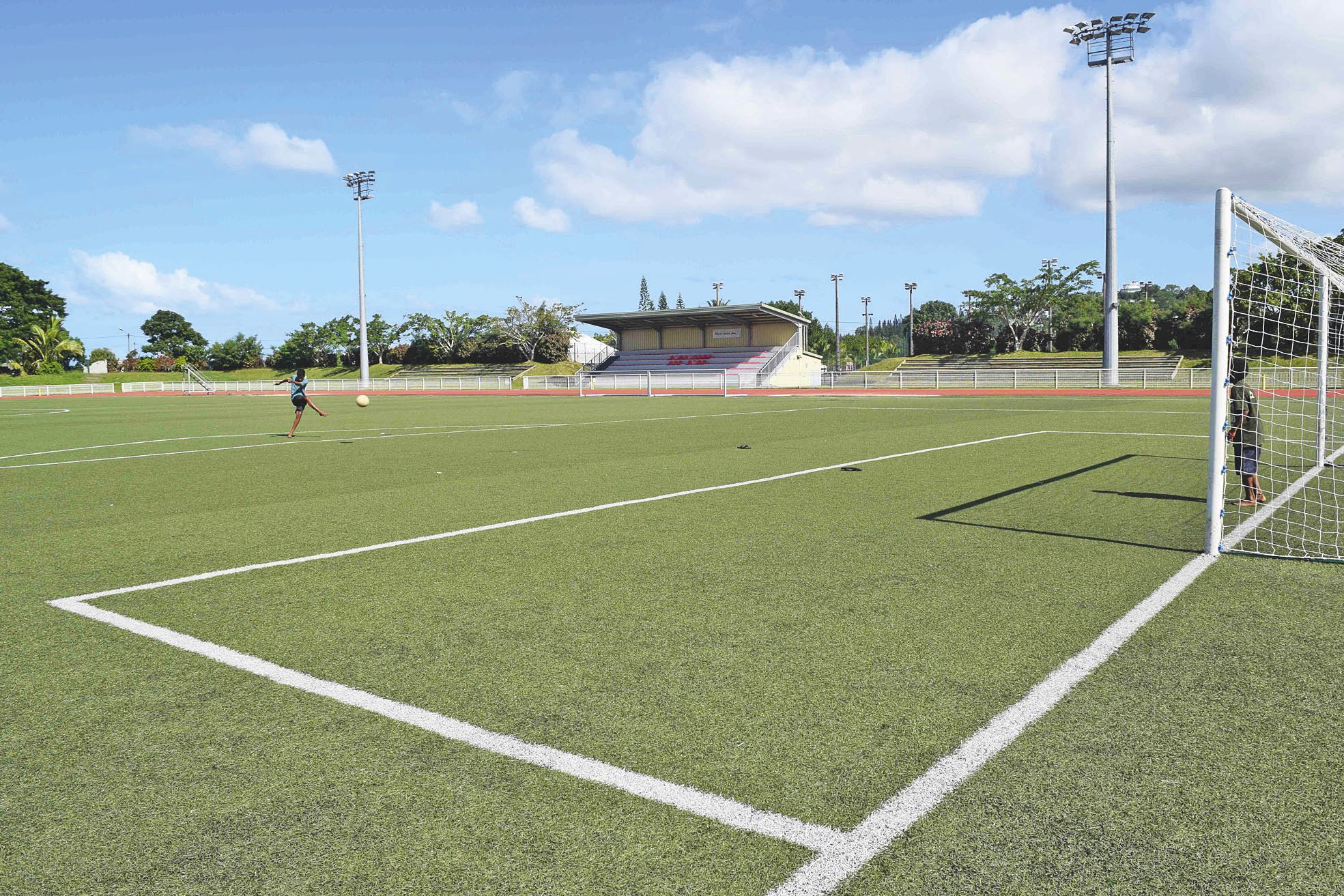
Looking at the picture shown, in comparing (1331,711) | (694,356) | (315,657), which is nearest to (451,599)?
(315,657)

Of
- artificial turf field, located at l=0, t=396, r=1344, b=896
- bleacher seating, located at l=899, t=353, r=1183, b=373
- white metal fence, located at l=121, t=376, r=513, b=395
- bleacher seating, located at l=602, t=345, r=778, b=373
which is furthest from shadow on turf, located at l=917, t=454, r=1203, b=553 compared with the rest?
white metal fence, located at l=121, t=376, r=513, b=395

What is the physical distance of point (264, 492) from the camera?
33.5ft

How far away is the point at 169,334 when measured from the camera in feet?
427

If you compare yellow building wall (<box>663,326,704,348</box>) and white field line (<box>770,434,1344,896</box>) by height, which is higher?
yellow building wall (<box>663,326,704,348</box>)

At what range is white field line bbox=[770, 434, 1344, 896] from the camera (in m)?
2.46

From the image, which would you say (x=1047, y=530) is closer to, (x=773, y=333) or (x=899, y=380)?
(x=899, y=380)

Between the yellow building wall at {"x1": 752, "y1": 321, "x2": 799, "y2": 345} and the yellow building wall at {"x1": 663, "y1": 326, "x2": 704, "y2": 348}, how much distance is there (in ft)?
16.8

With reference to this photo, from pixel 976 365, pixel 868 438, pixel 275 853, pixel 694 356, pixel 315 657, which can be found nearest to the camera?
pixel 275 853

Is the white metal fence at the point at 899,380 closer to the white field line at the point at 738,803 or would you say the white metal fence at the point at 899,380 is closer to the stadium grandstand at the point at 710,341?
the stadium grandstand at the point at 710,341

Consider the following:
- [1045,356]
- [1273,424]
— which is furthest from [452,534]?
[1045,356]

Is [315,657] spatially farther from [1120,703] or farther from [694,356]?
[694,356]

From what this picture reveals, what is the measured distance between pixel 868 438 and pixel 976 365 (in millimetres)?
56101

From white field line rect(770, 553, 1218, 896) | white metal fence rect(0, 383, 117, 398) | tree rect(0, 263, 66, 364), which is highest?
tree rect(0, 263, 66, 364)

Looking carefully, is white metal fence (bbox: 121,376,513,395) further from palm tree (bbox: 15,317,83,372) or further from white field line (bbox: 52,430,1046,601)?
white field line (bbox: 52,430,1046,601)
